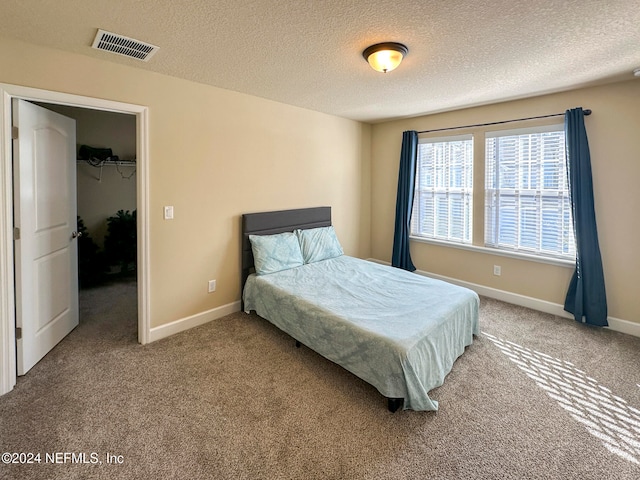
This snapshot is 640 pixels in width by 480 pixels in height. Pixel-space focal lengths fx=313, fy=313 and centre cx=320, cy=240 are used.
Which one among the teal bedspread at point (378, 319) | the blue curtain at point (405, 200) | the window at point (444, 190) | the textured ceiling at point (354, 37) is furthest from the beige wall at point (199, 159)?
the window at point (444, 190)

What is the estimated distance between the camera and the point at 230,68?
105 inches

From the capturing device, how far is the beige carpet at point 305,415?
1.64 meters

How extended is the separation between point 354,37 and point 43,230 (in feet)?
9.32

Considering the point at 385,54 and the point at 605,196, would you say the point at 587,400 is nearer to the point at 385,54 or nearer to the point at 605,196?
the point at 605,196

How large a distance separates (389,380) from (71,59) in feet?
10.6

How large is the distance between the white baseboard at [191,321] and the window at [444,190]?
115 inches

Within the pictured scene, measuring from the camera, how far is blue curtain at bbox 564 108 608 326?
123 inches

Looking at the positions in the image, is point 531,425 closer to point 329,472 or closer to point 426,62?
point 329,472

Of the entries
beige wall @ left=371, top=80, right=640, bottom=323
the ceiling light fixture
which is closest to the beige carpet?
beige wall @ left=371, top=80, right=640, bottom=323

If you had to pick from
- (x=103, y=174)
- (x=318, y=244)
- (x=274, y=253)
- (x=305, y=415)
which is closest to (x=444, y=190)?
(x=318, y=244)

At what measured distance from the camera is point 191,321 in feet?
10.5

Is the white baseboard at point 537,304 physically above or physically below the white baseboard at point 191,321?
above

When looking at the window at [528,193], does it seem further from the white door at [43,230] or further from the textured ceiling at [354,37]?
the white door at [43,230]

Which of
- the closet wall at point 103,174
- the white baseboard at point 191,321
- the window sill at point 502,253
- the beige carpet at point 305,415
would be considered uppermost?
the closet wall at point 103,174
